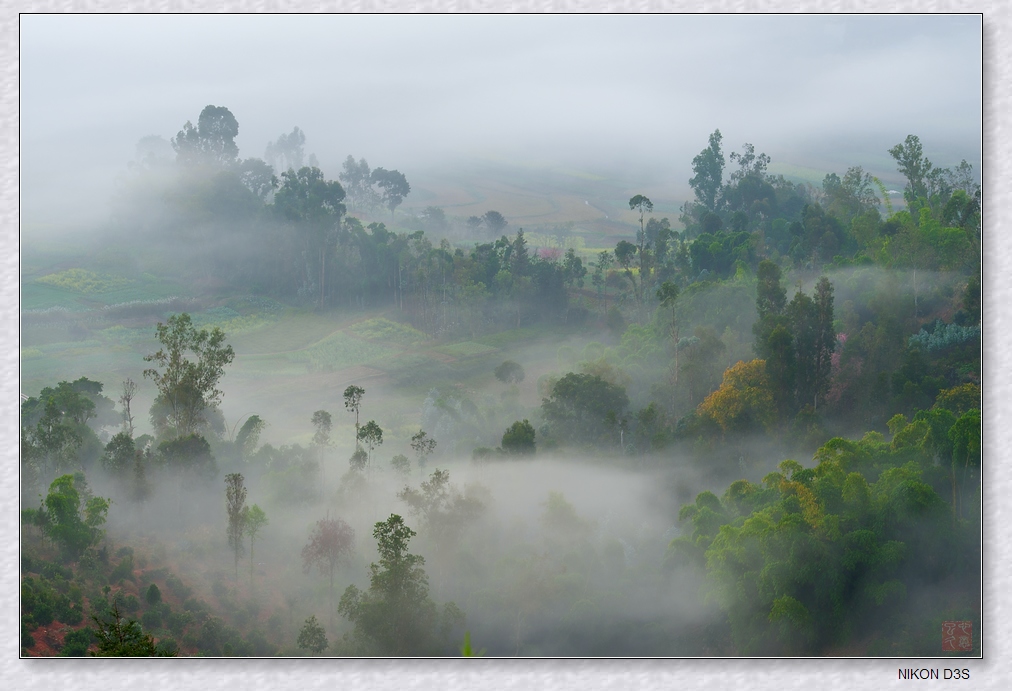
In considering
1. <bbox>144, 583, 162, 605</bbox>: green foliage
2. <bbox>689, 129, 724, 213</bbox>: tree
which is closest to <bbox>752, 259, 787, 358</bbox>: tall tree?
<bbox>689, 129, 724, 213</bbox>: tree

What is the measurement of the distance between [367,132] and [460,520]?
4631mm

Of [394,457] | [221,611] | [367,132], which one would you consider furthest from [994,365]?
[221,611]

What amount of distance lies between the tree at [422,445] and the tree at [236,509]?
6.64 ft

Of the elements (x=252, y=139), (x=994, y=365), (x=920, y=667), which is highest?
(x=252, y=139)

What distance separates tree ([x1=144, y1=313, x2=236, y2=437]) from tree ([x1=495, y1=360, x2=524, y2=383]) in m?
3.20

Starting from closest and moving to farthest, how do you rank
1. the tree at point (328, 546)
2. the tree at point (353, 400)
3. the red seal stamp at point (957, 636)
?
the red seal stamp at point (957, 636) < the tree at point (328, 546) < the tree at point (353, 400)

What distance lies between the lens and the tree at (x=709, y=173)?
10.6 metres

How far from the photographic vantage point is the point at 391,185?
10906 mm

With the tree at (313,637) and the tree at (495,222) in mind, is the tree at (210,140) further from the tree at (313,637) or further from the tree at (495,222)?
the tree at (313,637)

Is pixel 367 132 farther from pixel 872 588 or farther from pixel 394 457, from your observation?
pixel 872 588

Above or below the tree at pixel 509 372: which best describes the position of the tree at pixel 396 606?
below

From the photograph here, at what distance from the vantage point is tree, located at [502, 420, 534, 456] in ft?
35.3

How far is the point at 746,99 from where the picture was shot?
33.6ft

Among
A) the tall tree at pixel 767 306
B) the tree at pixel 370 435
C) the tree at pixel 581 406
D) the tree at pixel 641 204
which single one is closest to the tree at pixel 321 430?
the tree at pixel 370 435
